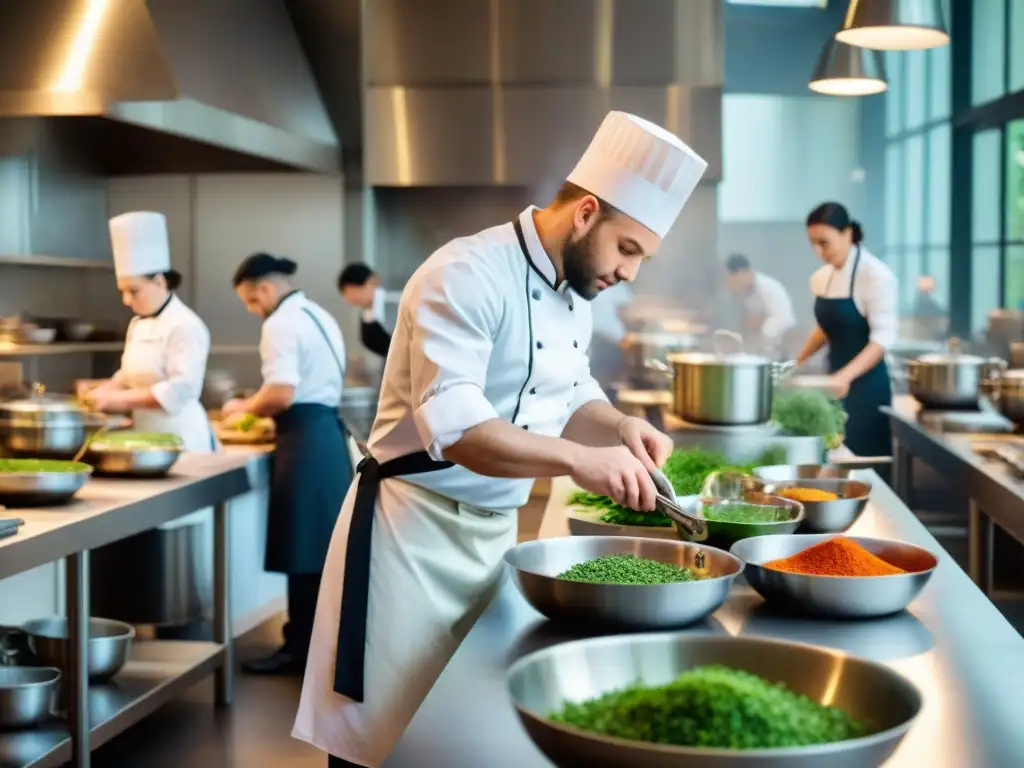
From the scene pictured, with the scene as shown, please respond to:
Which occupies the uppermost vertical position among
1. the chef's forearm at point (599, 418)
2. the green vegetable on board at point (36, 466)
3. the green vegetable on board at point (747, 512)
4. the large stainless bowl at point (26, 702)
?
the chef's forearm at point (599, 418)

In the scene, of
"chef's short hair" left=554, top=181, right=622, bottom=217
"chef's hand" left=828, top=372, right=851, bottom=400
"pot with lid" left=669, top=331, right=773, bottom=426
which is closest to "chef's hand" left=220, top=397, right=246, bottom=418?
"pot with lid" left=669, top=331, right=773, bottom=426

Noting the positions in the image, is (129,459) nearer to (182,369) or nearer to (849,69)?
(182,369)

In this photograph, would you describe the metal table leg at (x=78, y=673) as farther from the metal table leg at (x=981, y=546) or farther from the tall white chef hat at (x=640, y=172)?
the metal table leg at (x=981, y=546)

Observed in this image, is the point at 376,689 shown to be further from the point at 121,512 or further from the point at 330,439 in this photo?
the point at 330,439

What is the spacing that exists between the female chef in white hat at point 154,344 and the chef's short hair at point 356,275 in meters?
1.89

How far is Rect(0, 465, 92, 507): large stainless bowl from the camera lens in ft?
8.84

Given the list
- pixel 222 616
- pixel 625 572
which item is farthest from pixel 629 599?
pixel 222 616

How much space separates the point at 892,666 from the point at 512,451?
1.84ft

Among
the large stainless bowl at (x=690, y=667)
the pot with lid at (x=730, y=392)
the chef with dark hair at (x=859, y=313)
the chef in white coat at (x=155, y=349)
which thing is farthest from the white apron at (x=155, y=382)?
the large stainless bowl at (x=690, y=667)

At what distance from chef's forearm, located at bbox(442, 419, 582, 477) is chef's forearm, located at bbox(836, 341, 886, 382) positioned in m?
3.12

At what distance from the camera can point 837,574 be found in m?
1.56

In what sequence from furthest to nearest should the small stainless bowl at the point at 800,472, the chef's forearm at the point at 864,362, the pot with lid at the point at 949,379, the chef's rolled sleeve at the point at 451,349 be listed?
the chef's forearm at the point at 864,362, the pot with lid at the point at 949,379, the small stainless bowl at the point at 800,472, the chef's rolled sleeve at the point at 451,349

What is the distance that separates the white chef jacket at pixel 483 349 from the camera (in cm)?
176

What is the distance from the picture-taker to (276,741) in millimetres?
3438
